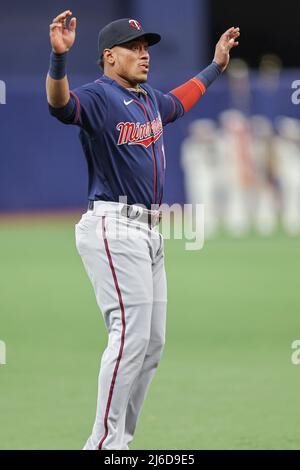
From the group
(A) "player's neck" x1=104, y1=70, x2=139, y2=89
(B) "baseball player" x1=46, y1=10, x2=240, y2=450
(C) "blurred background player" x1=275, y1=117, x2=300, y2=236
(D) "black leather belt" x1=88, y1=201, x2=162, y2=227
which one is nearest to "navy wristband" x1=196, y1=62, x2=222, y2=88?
(B) "baseball player" x1=46, y1=10, x2=240, y2=450

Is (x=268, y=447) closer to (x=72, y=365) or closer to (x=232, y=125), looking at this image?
(x=72, y=365)

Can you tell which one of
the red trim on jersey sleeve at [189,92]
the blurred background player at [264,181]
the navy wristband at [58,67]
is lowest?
the blurred background player at [264,181]

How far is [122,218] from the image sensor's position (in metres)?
5.64

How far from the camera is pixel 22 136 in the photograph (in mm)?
23625

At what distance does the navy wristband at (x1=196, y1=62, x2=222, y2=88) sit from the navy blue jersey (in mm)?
998

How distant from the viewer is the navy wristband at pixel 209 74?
6.70m

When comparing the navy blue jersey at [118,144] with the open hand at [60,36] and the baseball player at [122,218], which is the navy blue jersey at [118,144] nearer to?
the baseball player at [122,218]

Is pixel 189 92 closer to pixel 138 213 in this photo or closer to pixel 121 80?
pixel 121 80

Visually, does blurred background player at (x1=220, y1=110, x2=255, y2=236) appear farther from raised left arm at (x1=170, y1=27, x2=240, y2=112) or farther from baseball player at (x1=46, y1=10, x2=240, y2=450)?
baseball player at (x1=46, y1=10, x2=240, y2=450)

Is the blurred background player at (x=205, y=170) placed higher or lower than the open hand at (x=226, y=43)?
lower

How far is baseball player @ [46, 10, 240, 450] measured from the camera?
5488 mm

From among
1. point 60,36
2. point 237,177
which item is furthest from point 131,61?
point 237,177

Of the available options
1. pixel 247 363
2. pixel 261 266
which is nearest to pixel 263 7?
pixel 261 266

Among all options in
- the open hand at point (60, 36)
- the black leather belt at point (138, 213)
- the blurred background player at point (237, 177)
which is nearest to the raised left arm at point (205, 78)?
the black leather belt at point (138, 213)
